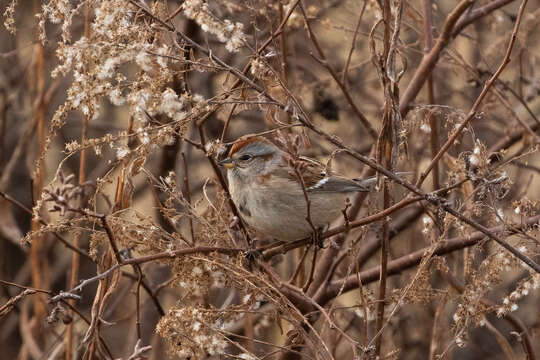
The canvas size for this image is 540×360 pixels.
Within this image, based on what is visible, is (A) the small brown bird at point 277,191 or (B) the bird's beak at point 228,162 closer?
(A) the small brown bird at point 277,191

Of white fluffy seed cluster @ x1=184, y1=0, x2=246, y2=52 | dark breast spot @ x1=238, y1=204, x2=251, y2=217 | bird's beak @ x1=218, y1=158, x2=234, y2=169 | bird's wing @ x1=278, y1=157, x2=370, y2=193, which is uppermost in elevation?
white fluffy seed cluster @ x1=184, y1=0, x2=246, y2=52

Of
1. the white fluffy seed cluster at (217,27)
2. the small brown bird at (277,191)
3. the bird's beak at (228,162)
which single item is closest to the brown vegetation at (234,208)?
the white fluffy seed cluster at (217,27)

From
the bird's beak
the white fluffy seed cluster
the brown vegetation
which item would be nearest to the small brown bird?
the bird's beak

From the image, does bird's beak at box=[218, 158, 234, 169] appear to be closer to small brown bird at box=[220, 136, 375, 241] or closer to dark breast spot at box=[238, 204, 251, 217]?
small brown bird at box=[220, 136, 375, 241]

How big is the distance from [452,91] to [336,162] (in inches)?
38.0

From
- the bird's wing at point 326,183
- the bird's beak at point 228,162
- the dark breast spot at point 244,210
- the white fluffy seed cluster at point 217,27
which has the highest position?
the white fluffy seed cluster at point 217,27

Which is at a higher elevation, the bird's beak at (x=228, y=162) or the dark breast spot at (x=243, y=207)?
the bird's beak at (x=228, y=162)

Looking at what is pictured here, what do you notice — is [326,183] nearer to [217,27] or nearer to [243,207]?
[243,207]

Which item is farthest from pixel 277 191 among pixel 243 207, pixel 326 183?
pixel 326 183

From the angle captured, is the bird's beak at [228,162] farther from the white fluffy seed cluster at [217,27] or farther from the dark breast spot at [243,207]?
the white fluffy seed cluster at [217,27]

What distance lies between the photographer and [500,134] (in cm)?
451

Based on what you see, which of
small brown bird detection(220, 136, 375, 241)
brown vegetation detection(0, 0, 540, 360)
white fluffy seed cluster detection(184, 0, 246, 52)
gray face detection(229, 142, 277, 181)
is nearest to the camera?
brown vegetation detection(0, 0, 540, 360)

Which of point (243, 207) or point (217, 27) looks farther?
point (243, 207)

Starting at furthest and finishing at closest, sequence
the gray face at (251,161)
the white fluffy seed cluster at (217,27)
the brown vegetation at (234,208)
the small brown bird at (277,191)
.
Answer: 1. the gray face at (251,161)
2. the small brown bird at (277,191)
3. the white fluffy seed cluster at (217,27)
4. the brown vegetation at (234,208)
